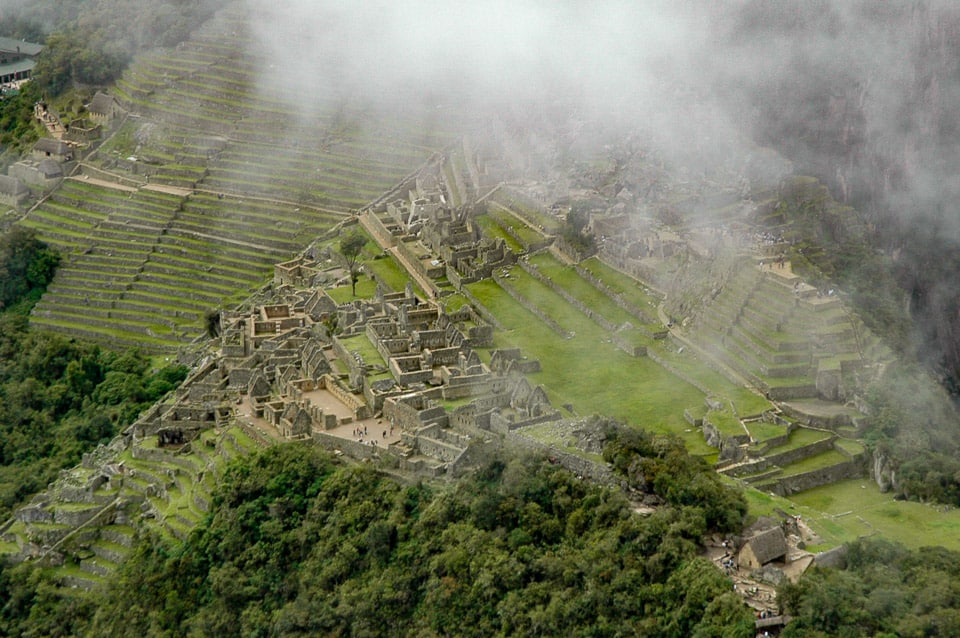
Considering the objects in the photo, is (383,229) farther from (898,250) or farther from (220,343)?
(898,250)

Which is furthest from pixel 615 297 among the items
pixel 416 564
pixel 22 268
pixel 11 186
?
pixel 11 186

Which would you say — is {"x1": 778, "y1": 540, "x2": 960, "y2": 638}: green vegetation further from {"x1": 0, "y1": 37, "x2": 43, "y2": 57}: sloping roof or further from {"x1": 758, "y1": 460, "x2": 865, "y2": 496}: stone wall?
{"x1": 0, "y1": 37, "x2": 43, "y2": 57}: sloping roof

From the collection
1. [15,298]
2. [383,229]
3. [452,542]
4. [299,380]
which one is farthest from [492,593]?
[15,298]

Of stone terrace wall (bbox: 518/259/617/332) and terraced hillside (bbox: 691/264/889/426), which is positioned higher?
terraced hillside (bbox: 691/264/889/426)

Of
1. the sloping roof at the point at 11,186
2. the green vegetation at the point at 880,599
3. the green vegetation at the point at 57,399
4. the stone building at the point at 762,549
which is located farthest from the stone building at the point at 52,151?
the green vegetation at the point at 880,599

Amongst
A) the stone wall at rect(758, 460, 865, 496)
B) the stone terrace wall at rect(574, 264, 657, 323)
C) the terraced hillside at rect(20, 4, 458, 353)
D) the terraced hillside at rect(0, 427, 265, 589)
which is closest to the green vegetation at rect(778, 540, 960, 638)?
the stone wall at rect(758, 460, 865, 496)

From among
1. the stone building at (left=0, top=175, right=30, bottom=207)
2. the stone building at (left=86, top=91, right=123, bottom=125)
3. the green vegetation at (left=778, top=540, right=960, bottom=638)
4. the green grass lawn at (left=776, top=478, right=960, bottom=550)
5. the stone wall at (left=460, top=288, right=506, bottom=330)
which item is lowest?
the stone building at (left=0, top=175, right=30, bottom=207)

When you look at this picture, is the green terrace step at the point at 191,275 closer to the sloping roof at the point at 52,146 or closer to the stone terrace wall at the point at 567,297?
the sloping roof at the point at 52,146
